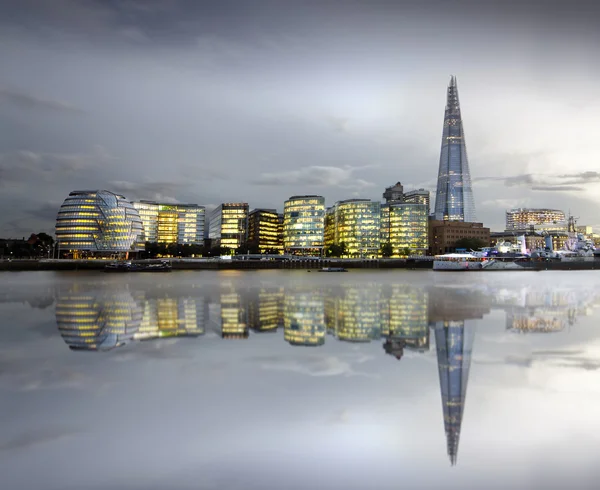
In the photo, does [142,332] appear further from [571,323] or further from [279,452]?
[571,323]

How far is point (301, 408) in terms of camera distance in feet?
31.2

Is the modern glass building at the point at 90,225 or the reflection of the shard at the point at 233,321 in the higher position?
the modern glass building at the point at 90,225

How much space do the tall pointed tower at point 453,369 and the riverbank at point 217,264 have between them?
406 feet

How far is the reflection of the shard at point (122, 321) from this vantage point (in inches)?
677

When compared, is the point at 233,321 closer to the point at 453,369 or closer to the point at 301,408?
the point at 453,369

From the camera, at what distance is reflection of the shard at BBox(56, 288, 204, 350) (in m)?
17.2

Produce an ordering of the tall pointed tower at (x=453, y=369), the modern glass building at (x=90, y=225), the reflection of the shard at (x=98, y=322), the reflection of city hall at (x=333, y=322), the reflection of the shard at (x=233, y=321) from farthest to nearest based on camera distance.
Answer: the modern glass building at (x=90, y=225) < the reflection of the shard at (x=233, y=321) < the reflection of the shard at (x=98, y=322) < the reflection of city hall at (x=333, y=322) < the tall pointed tower at (x=453, y=369)

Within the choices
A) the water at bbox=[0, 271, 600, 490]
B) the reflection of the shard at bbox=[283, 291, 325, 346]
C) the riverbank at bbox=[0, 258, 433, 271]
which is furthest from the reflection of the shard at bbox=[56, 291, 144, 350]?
the riverbank at bbox=[0, 258, 433, 271]

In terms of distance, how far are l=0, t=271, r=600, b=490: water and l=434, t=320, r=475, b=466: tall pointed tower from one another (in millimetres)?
55

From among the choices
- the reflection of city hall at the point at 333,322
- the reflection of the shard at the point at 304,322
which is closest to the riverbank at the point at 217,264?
the reflection of city hall at the point at 333,322

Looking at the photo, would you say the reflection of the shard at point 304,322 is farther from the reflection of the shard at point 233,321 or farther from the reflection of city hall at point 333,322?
the reflection of the shard at point 233,321

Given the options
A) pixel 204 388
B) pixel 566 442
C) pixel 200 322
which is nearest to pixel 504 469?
pixel 566 442

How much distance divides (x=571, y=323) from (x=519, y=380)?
37.6 ft

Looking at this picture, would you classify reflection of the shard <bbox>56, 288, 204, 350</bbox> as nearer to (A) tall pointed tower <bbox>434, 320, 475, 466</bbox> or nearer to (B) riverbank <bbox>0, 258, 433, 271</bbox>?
(A) tall pointed tower <bbox>434, 320, 475, 466</bbox>
